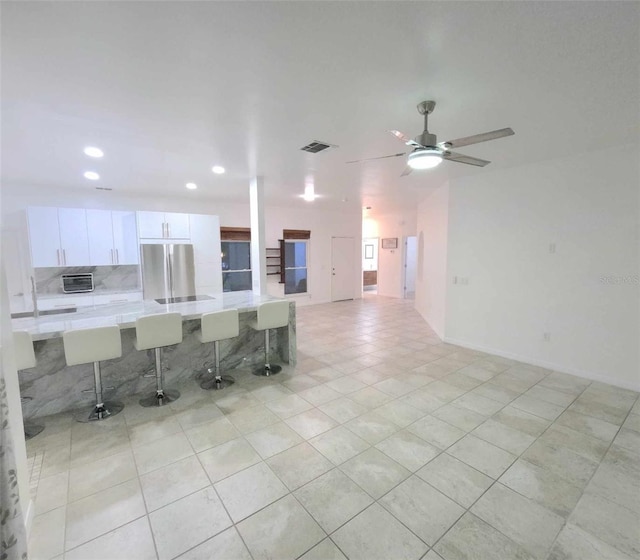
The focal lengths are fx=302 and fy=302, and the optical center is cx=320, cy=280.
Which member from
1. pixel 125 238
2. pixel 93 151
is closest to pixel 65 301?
pixel 125 238

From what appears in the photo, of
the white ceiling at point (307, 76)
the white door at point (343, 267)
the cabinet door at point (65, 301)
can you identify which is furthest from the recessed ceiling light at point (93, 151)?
the white door at point (343, 267)

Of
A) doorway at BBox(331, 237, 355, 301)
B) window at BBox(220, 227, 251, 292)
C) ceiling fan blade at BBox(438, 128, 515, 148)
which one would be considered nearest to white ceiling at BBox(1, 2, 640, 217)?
ceiling fan blade at BBox(438, 128, 515, 148)

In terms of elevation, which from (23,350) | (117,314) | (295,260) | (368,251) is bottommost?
(23,350)

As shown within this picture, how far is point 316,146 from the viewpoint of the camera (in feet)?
11.0

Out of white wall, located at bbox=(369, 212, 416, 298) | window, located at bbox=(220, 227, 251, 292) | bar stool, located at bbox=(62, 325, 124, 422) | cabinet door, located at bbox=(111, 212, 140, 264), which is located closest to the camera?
bar stool, located at bbox=(62, 325, 124, 422)

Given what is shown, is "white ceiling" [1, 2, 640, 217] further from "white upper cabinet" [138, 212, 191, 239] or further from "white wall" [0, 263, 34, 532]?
"white upper cabinet" [138, 212, 191, 239]

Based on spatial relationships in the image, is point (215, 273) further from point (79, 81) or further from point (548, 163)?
point (548, 163)

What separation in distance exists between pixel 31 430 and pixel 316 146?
384 cm

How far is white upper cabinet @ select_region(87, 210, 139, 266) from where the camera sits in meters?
5.31

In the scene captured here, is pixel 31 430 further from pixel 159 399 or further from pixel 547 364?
pixel 547 364

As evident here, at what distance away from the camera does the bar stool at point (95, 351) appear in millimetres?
2621

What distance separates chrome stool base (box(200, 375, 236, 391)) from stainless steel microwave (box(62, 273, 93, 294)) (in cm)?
341

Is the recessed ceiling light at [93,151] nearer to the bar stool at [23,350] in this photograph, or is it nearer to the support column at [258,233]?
the support column at [258,233]

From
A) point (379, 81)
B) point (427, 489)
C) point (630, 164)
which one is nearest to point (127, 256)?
point (379, 81)
